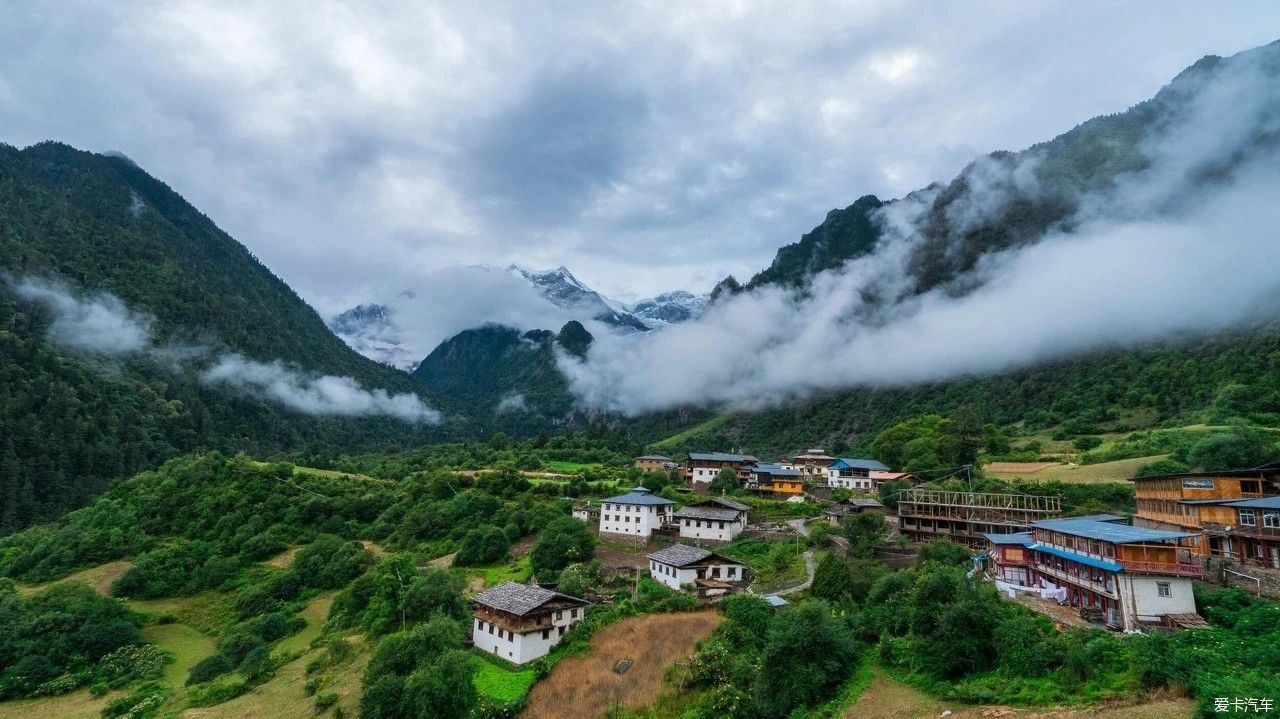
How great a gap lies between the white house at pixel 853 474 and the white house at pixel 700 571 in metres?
Answer: 36.4

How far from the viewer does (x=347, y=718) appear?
1318 inches

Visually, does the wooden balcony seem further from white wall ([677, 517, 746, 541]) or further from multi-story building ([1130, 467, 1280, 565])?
white wall ([677, 517, 746, 541])

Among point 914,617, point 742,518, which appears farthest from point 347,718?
point 742,518

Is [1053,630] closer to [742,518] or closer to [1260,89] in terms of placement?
[742,518]

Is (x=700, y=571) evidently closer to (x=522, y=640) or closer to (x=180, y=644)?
(x=522, y=640)

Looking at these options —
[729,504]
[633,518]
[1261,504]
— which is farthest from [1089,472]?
[633,518]

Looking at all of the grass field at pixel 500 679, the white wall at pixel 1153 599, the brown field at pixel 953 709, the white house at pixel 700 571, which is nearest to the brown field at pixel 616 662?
the grass field at pixel 500 679

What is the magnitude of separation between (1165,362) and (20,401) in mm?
196636

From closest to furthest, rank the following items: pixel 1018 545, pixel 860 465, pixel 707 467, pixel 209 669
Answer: pixel 1018 545, pixel 209 669, pixel 860 465, pixel 707 467

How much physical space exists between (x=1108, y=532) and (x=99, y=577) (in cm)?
8842

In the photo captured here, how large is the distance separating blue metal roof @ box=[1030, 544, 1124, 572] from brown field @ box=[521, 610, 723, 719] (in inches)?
745

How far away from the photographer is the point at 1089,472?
67.0 meters

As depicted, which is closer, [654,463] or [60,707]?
[60,707]

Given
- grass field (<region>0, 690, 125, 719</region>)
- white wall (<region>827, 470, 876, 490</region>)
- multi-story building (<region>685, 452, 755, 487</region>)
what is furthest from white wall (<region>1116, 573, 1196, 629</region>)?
grass field (<region>0, 690, 125, 719</region>)
